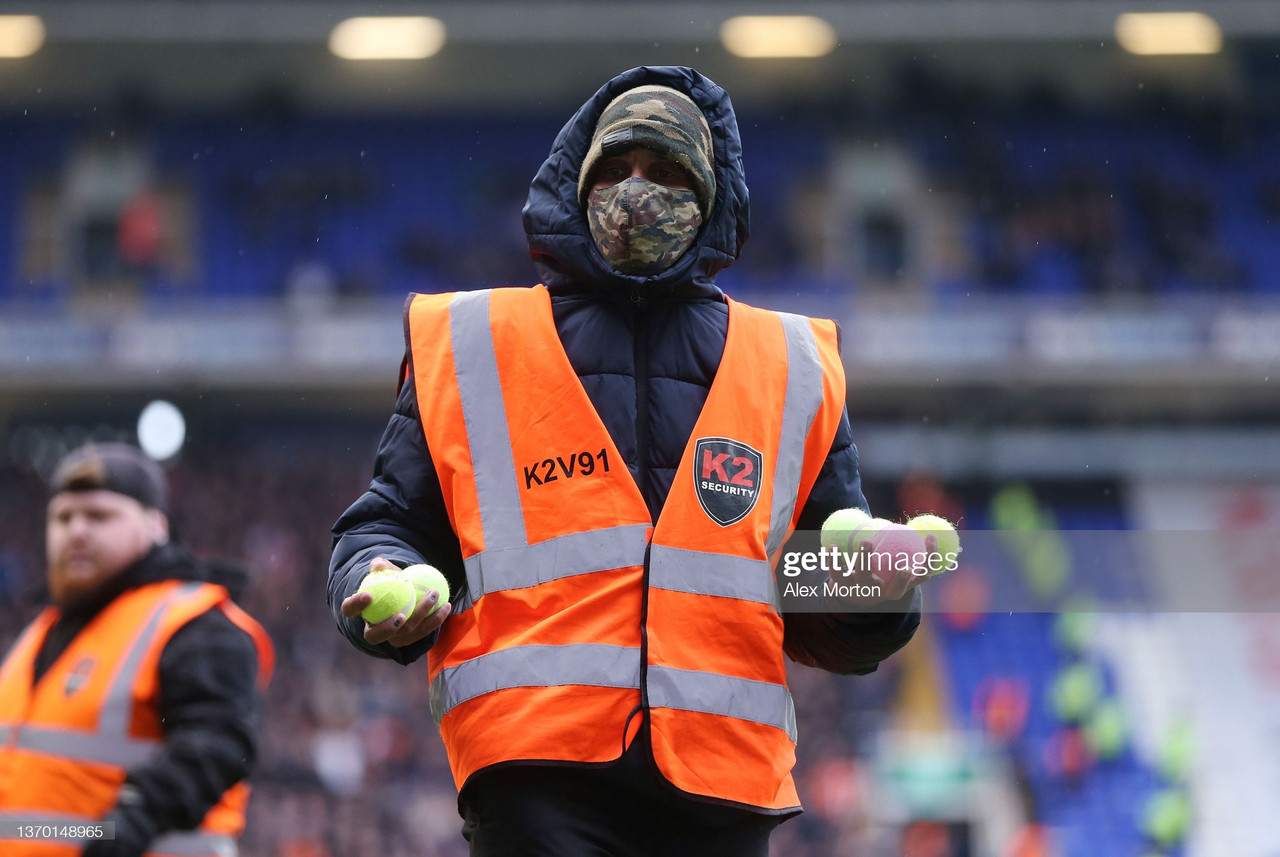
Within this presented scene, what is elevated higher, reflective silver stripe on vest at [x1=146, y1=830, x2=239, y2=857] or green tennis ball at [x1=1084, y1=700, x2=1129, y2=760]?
reflective silver stripe on vest at [x1=146, y1=830, x2=239, y2=857]

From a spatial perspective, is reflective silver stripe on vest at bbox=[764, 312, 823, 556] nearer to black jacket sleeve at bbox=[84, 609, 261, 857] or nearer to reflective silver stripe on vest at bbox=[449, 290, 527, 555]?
reflective silver stripe on vest at bbox=[449, 290, 527, 555]

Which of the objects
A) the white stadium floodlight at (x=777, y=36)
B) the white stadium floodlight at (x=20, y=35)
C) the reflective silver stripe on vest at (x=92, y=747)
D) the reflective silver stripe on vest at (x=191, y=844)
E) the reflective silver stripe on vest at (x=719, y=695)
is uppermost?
the white stadium floodlight at (x=20, y=35)

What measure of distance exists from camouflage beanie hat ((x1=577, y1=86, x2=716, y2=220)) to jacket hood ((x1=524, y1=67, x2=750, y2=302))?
24mm

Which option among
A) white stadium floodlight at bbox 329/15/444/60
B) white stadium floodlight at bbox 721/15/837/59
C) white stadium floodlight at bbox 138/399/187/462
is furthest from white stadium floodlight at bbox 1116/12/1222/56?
white stadium floodlight at bbox 138/399/187/462

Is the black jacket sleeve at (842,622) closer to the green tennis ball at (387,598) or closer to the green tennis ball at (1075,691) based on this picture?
the green tennis ball at (387,598)

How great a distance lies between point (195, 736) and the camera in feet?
10.6

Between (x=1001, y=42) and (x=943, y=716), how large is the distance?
726 centimetres

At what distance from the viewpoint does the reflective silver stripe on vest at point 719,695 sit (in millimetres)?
1893

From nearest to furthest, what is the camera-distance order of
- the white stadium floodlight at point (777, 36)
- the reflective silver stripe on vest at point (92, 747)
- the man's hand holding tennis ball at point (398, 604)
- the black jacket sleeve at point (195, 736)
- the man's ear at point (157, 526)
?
the man's hand holding tennis ball at point (398, 604), the black jacket sleeve at point (195, 736), the reflective silver stripe on vest at point (92, 747), the man's ear at point (157, 526), the white stadium floodlight at point (777, 36)

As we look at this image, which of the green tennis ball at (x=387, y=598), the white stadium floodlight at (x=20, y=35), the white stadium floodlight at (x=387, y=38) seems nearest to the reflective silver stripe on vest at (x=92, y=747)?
the green tennis ball at (x=387, y=598)

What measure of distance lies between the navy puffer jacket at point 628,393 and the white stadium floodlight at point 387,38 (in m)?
13.8

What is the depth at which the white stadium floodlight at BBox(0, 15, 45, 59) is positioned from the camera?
15375mm

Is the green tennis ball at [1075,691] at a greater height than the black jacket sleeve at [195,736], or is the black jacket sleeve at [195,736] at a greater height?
the black jacket sleeve at [195,736]

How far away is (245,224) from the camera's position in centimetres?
1727
